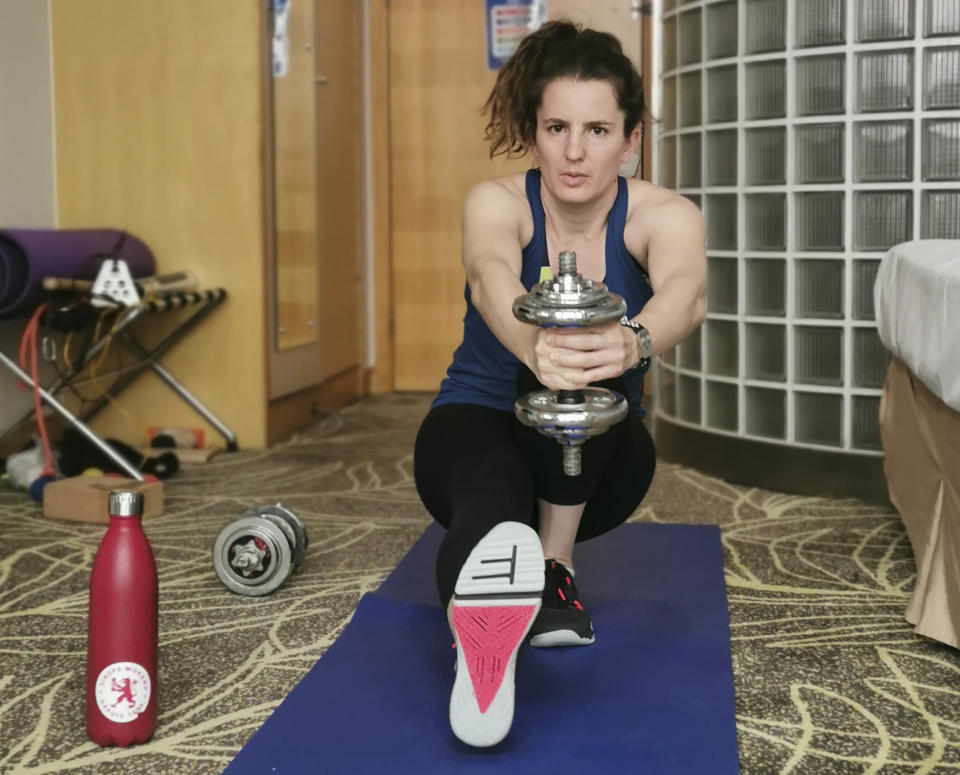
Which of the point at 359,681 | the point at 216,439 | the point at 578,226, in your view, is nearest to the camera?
the point at 359,681

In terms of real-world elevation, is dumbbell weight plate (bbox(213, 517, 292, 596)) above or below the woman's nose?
below

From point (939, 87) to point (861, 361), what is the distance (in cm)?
64

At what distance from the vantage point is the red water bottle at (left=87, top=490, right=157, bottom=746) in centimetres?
140

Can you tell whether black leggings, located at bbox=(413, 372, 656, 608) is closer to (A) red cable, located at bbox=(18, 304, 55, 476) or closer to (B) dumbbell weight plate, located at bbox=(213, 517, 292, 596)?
(B) dumbbell weight plate, located at bbox=(213, 517, 292, 596)

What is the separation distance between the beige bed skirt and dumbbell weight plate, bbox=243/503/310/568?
105 centimetres

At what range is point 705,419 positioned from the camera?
10.3 ft

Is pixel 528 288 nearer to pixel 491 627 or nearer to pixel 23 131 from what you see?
pixel 491 627

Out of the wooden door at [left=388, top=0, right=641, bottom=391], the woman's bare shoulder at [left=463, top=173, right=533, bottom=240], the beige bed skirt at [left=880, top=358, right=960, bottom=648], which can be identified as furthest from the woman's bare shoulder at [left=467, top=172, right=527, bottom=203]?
the wooden door at [left=388, top=0, right=641, bottom=391]

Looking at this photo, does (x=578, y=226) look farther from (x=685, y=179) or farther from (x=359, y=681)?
(x=685, y=179)

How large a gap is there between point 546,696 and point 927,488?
88 centimetres

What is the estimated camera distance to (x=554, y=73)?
65.8 inches

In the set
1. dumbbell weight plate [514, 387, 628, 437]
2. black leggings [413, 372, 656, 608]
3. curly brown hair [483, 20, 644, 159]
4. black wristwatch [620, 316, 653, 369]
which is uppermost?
curly brown hair [483, 20, 644, 159]

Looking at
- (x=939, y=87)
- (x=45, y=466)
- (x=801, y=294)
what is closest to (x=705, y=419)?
(x=801, y=294)

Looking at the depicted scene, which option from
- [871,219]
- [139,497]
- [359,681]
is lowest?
[359,681]
